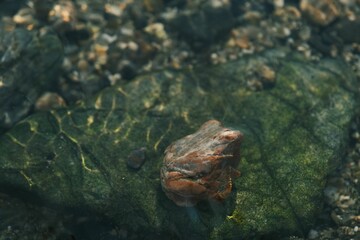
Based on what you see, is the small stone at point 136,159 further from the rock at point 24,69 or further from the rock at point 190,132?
the rock at point 24,69

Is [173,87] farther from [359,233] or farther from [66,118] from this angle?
[359,233]

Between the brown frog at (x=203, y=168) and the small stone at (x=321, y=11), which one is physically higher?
the small stone at (x=321, y=11)

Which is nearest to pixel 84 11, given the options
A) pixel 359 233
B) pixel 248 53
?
pixel 248 53

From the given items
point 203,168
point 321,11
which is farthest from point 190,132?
point 321,11

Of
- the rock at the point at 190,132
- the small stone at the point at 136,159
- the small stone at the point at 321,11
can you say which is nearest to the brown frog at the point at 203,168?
the rock at the point at 190,132

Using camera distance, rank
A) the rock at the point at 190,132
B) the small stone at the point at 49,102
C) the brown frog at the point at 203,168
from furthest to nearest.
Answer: the small stone at the point at 49,102 → the rock at the point at 190,132 → the brown frog at the point at 203,168
